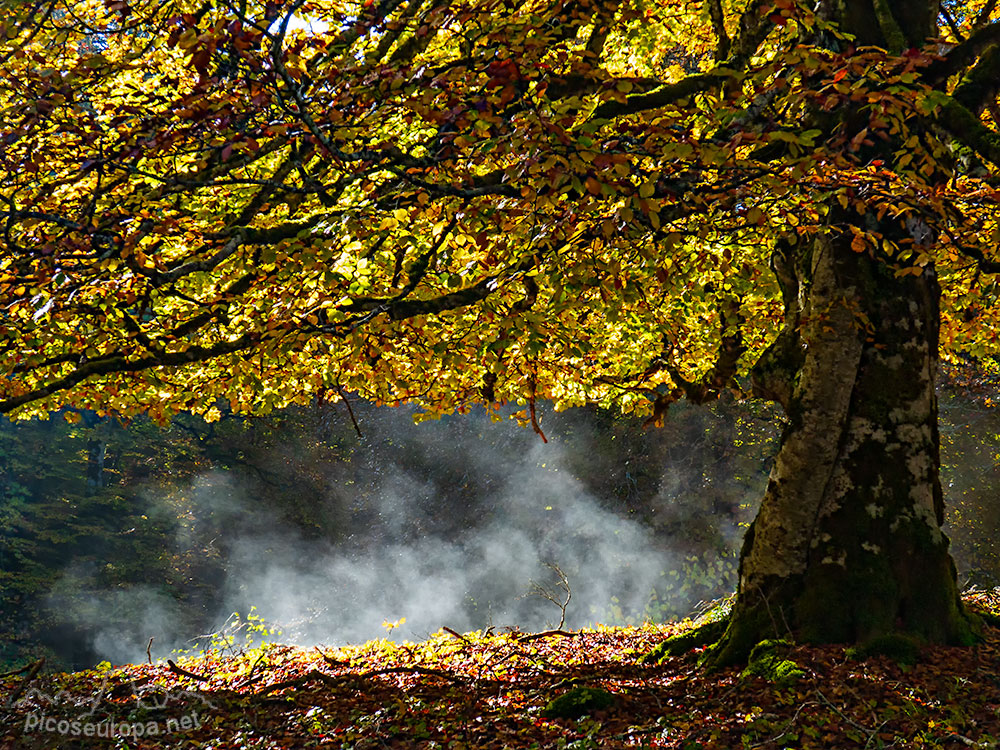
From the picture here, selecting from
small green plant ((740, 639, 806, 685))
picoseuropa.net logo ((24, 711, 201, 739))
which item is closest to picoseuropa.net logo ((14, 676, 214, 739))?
picoseuropa.net logo ((24, 711, 201, 739))

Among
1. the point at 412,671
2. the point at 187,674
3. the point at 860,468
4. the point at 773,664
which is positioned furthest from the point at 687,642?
the point at 187,674

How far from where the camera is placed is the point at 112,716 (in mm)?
5367

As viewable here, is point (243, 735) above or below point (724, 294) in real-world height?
below

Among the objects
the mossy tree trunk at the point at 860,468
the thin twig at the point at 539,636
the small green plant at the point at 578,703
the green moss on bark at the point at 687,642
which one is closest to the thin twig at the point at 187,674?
the thin twig at the point at 539,636

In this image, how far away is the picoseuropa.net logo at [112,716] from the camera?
16.9ft

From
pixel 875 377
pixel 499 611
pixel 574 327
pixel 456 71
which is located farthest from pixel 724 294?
A: pixel 499 611

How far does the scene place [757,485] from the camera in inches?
785

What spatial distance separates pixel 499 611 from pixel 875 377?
1809 cm

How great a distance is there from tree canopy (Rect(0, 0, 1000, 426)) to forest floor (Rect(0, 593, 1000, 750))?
2.45 metres

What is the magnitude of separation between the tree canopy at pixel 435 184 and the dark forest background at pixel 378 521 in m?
12.6

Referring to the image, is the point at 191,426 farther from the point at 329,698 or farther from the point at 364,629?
the point at 329,698

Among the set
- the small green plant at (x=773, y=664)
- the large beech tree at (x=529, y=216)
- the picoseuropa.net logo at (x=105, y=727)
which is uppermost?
the large beech tree at (x=529, y=216)

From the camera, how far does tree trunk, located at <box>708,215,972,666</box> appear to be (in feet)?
18.1

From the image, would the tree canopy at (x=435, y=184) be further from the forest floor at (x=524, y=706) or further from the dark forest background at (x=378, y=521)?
the dark forest background at (x=378, y=521)
